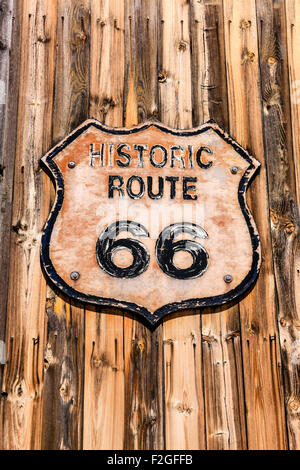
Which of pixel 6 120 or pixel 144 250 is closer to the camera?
pixel 144 250

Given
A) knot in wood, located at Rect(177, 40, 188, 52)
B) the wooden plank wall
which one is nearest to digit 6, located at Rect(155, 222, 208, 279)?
the wooden plank wall

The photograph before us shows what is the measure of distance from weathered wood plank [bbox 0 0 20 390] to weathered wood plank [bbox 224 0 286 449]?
1.01 metres

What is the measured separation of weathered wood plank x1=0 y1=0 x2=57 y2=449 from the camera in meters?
2.28

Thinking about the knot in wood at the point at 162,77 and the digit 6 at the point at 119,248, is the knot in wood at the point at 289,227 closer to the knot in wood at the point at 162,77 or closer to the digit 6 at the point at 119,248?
the digit 6 at the point at 119,248

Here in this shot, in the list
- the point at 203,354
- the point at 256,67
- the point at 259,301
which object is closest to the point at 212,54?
the point at 256,67

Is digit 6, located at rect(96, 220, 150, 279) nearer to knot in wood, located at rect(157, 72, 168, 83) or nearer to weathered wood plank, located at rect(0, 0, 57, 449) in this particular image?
weathered wood plank, located at rect(0, 0, 57, 449)

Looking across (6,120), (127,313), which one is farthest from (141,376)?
(6,120)

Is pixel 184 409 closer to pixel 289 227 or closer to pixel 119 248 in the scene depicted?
pixel 119 248

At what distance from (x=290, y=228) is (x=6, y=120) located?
1393 millimetres

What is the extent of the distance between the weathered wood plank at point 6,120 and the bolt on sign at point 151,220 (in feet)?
0.60

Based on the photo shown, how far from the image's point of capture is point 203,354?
2.39m

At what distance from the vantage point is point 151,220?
2.51 meters
